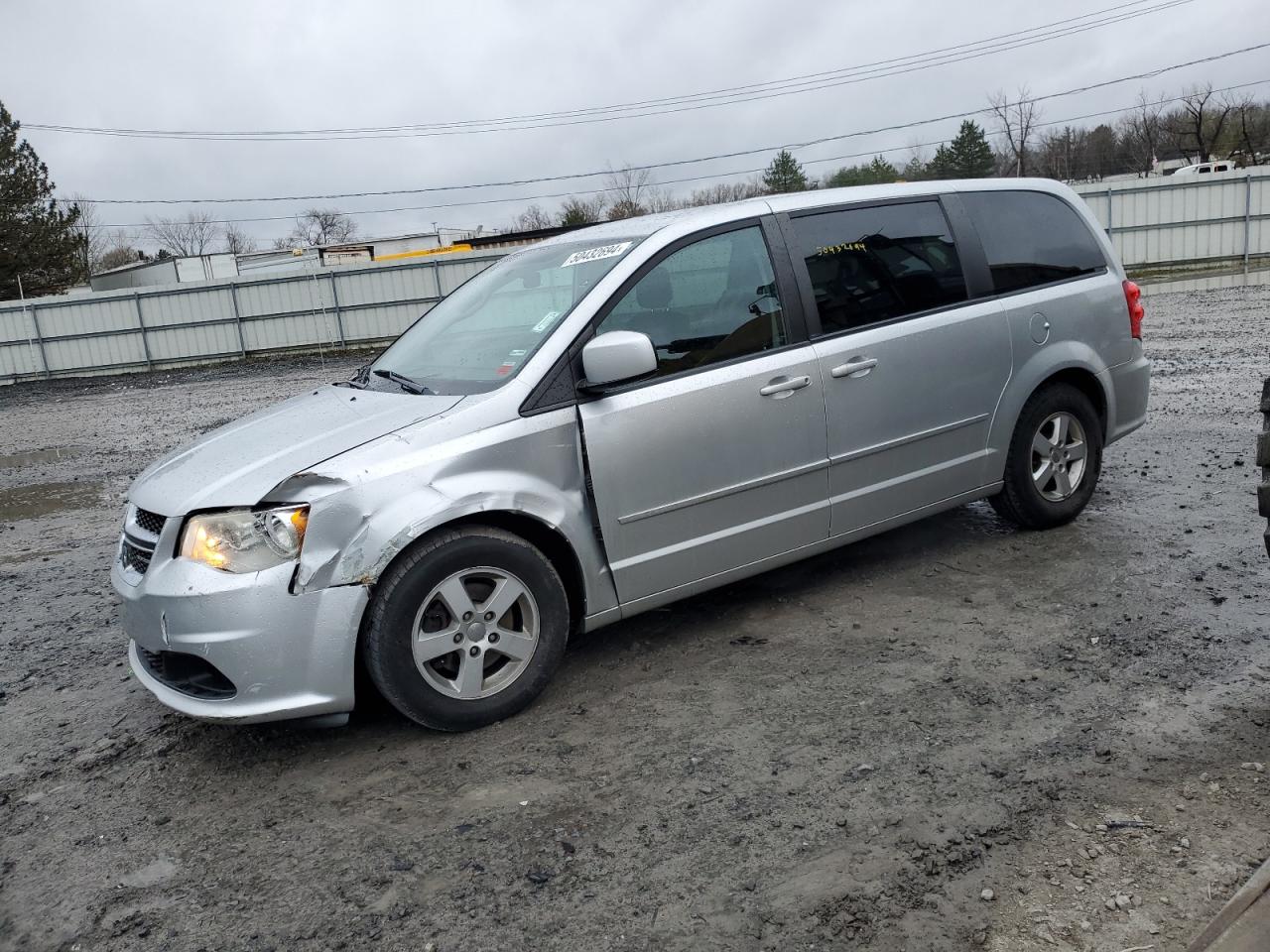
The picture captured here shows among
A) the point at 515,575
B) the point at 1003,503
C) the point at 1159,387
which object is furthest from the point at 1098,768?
the point at 1159,387

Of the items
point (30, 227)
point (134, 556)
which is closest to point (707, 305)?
point (134, 556)

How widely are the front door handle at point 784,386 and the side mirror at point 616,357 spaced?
0.64 meters

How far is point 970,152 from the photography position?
229ft

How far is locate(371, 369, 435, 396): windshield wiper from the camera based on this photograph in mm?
→ 4062

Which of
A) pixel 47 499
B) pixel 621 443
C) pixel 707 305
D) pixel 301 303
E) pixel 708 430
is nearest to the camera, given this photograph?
→ pixel 621 443

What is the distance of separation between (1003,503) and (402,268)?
22421mm

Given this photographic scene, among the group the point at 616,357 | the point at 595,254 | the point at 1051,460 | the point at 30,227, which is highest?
the point at 30,227

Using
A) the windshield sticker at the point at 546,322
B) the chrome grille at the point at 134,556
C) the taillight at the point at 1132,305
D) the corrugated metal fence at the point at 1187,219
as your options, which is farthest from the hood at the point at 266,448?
the corrugated metal fence at the point at 1187,219

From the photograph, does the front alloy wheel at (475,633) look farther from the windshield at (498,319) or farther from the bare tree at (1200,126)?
the bare tree at (1200,126)

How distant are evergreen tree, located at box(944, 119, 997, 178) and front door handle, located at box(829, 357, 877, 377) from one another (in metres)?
69.5

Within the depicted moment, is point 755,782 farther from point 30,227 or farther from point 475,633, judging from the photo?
point 30,227

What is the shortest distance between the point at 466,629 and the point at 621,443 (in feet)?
2.97

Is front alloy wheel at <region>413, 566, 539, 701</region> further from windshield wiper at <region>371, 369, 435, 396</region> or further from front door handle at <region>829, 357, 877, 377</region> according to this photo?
front door handle at <region>829, 357, 877, 377</region>

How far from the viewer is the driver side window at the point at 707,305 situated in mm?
4055
